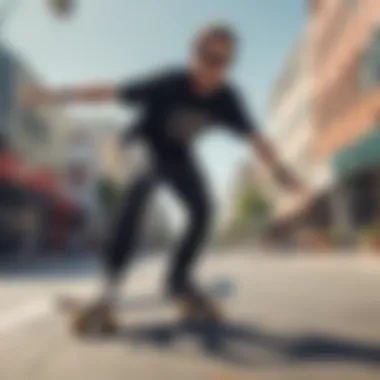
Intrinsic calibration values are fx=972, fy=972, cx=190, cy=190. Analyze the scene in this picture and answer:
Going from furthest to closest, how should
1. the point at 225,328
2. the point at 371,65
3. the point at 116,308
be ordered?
the point at 225,328
the point at 116,308
the point at 371,65

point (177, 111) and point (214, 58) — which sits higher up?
point (214, 58)

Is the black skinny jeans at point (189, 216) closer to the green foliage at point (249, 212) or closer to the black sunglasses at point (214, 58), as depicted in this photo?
the green foliage at point (249, 212)

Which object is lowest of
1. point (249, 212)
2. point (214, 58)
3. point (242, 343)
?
point (242, 343)

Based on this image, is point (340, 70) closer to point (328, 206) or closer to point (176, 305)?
point (328, 206)

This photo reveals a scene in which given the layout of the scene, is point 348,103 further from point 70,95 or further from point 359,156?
point 70,95

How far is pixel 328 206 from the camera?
87.0 inches

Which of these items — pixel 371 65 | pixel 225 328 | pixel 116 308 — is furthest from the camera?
pixel 225 328

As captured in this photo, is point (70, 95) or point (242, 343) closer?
point (70, 95)

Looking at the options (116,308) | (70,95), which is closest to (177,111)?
(70,95)

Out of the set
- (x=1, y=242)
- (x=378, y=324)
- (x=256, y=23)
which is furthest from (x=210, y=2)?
(x=378, y=324)

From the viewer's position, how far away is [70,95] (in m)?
2.27

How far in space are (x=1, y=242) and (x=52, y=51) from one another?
1.46ft

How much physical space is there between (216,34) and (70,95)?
1.21 ft

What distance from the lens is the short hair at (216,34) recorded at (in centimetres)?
220
